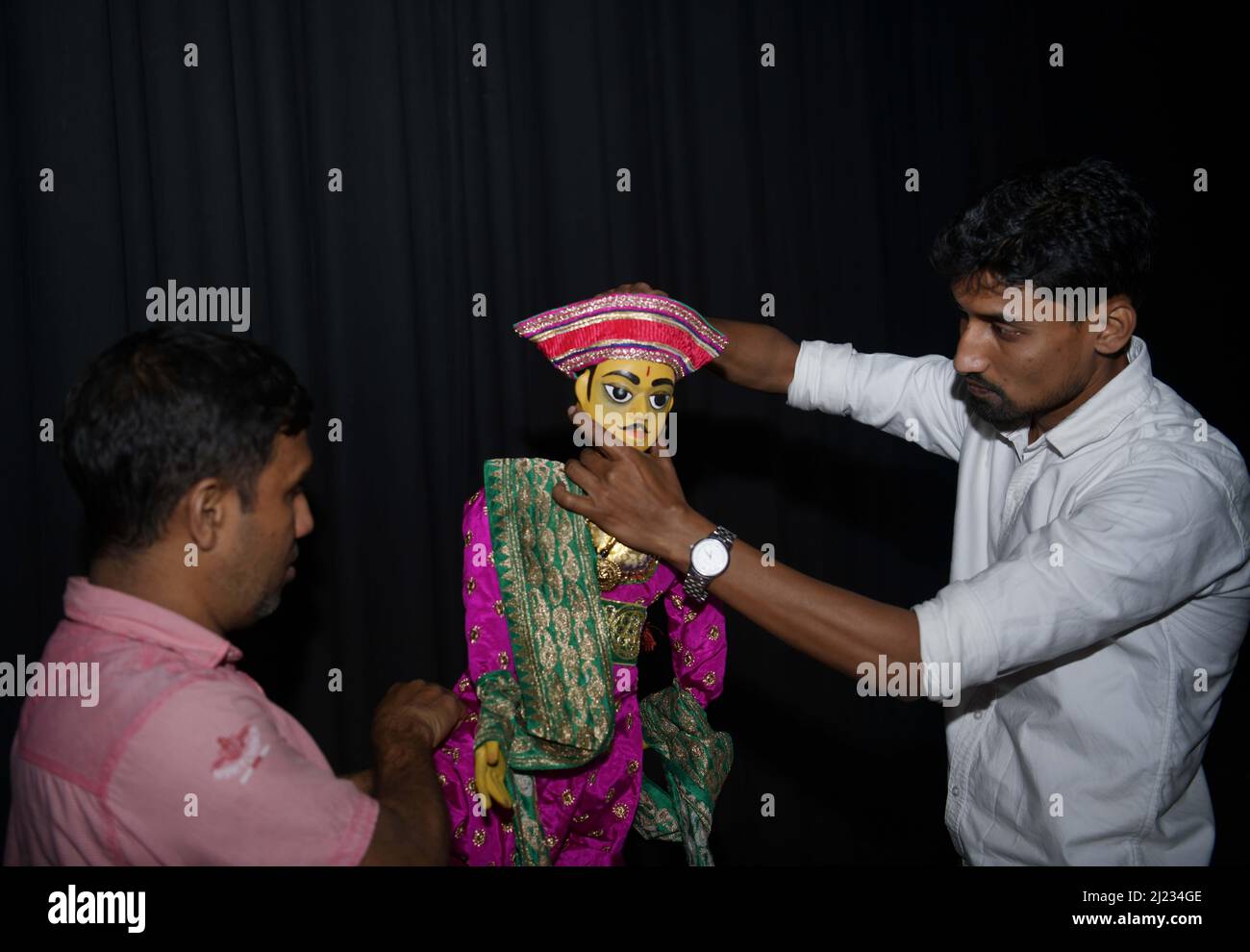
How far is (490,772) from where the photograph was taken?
166 centimetres

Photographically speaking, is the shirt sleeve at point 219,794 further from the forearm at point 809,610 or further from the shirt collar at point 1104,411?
the shirt collar at point 1104,411

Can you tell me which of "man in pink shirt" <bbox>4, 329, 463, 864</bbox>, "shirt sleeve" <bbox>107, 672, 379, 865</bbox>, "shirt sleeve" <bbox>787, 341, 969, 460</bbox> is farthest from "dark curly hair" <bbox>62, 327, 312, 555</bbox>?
A: "shirt sleeve" <bbox>787, 341, 969, 460</bbox>

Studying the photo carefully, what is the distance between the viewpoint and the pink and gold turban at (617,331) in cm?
173

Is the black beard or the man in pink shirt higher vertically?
the black beard

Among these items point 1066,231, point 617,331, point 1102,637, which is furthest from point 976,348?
point 617,331

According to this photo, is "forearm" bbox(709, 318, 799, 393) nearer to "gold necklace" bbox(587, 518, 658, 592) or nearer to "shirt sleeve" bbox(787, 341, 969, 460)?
"shirt sleeve" bbox(787, 341, 969, 460)

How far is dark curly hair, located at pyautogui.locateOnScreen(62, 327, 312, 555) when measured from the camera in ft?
3.94

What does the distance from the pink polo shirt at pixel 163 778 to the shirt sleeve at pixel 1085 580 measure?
909 mm

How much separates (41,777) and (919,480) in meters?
2.79

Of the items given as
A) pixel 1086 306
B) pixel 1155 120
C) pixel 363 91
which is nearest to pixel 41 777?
pixel 1086 306

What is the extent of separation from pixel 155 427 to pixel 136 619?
0.77 ft

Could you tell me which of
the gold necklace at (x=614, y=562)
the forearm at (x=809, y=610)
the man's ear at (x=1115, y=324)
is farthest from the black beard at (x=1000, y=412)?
the gold necklace at (x=614, y=562)

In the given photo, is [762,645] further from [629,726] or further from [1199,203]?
[1199,203]

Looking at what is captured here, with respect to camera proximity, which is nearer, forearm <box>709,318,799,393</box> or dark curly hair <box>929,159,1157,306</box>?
dark curly hair <box>929,159,1157,306</box>
